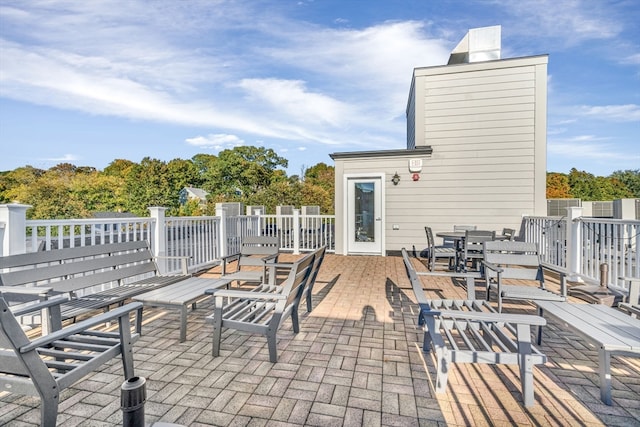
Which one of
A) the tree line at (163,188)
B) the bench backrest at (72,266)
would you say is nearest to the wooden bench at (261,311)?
the bench backrest at (72,266)

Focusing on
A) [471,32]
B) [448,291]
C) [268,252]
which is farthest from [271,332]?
[471,32]

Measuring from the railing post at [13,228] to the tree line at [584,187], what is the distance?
37.8 metres

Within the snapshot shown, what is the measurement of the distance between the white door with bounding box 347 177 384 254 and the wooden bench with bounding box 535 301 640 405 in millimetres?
5778

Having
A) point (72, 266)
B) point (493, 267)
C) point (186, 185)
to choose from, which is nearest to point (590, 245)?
point (493, 267)

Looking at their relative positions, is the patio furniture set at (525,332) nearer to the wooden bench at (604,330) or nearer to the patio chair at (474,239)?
the wooden bench at (604,330)

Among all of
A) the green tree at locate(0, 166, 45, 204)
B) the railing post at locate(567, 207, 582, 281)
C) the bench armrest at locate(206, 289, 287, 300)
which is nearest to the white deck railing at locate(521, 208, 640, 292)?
the railing post at locate(567, 207, 582, 281)

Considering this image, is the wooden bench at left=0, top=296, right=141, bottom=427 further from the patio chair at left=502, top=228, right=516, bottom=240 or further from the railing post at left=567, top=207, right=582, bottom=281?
the patio chair at left=502, top=228, right=516, bottom=240

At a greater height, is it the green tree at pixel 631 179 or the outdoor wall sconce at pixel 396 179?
the green tree at pixel 631 179

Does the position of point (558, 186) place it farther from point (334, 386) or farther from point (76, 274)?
point (76, 274)

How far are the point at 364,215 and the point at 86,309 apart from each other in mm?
Answer: 6596

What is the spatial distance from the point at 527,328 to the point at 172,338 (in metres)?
2.87

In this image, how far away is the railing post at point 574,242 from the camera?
5109 millimetres

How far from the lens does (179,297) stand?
2.82 meters

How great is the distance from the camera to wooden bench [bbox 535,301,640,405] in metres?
1.78
